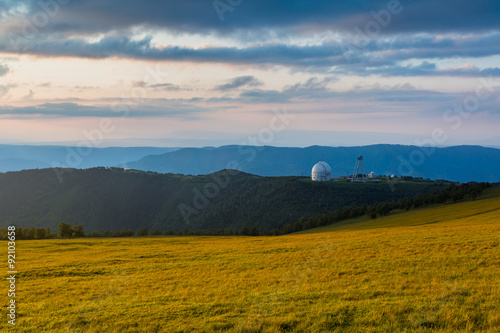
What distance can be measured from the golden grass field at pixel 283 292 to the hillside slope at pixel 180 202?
11174 centimetres

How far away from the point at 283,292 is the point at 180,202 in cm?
17417

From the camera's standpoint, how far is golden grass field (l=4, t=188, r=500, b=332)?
12.6 metres

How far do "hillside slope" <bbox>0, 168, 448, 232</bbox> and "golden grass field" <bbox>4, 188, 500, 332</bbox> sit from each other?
367 ft

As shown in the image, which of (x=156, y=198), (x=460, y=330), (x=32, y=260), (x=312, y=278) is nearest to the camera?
(x=460, y=330)

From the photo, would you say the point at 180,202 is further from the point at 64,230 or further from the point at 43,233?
the point at 64,230

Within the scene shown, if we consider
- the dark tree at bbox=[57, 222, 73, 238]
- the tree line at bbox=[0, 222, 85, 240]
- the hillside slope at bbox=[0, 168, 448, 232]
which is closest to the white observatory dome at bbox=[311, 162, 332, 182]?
the hillside slope at bbox=[0, 168, 448, 232]

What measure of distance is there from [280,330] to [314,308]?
7.65ft

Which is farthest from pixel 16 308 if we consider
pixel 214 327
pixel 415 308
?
pixel 415 308

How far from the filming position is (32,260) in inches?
1329

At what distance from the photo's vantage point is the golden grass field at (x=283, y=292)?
1257cm

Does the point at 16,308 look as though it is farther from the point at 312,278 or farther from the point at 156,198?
the point at 156,198

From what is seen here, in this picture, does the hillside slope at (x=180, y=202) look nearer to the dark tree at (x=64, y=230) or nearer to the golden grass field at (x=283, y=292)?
the dark tree at (x=64, y=230)

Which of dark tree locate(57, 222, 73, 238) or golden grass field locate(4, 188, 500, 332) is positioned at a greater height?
golden grass field locate(4, 188, 500, 332)

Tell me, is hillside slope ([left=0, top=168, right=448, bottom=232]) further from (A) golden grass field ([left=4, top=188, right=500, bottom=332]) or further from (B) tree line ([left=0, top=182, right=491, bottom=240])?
(A) golden grass field ([left=4, top=188, right=500, bottom=332])
